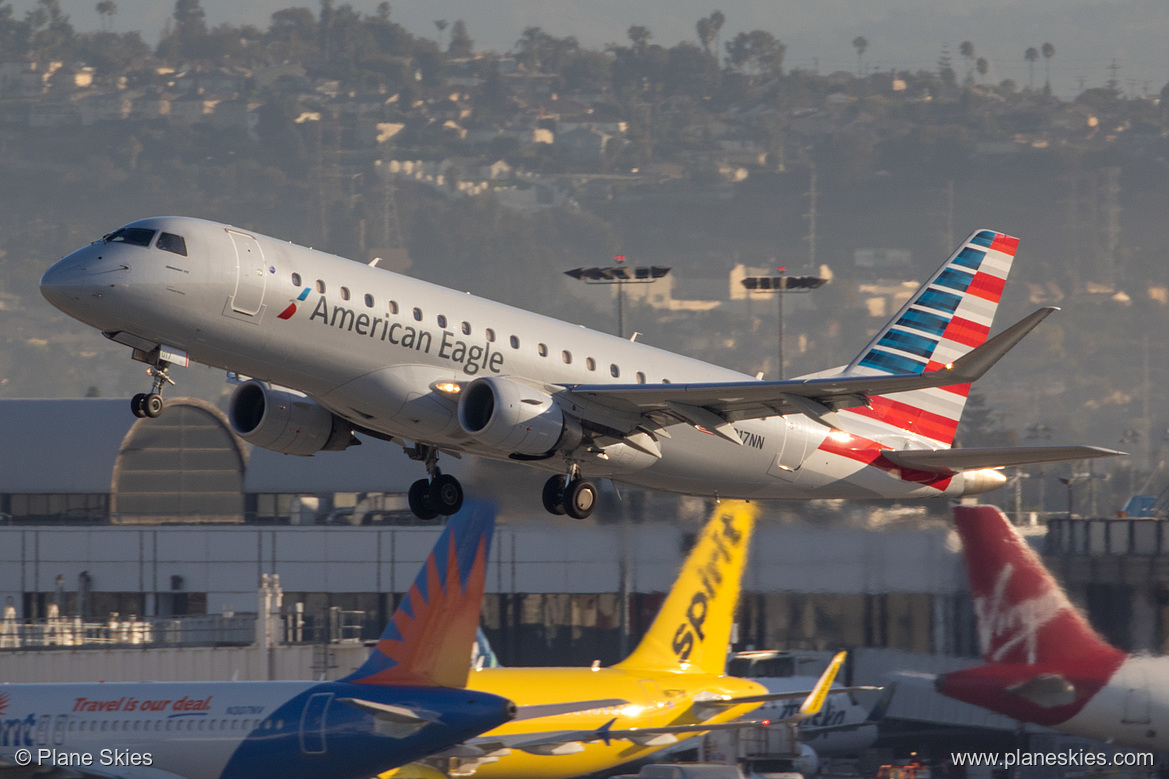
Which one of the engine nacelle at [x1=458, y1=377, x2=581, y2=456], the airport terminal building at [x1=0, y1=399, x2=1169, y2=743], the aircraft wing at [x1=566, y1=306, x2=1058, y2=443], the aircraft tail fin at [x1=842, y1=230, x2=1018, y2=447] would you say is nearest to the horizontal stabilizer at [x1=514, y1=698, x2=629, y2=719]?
the engine nacelle at [x1=458, y1=377, x2=581, y2=456]

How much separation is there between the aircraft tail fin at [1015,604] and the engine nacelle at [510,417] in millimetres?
15429

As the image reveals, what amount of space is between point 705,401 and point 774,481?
456cm

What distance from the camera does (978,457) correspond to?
108 ft

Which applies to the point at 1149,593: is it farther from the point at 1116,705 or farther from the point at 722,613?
the point at 722,613

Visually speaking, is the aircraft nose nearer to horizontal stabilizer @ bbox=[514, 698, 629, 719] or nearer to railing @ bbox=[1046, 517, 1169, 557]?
horizontal stabilizer @ bbox=[514, 698, 629, 719]

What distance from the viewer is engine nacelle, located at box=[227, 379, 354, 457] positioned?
31391mm

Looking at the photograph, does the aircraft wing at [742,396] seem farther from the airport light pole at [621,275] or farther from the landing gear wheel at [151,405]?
the airport light pole at [621,275]

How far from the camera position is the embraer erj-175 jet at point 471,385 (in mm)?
27562

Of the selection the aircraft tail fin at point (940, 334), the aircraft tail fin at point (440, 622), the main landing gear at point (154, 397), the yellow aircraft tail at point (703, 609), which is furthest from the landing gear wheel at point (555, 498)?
the aircraft tail fin at point (940, 334)

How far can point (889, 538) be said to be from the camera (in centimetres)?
4450

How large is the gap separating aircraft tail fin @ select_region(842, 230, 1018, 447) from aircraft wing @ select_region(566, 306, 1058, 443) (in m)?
5.69

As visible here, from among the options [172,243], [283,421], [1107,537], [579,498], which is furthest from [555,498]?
[1107,537]

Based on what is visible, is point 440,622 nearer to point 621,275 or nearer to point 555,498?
point 555,498

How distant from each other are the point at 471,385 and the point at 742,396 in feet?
16.8
